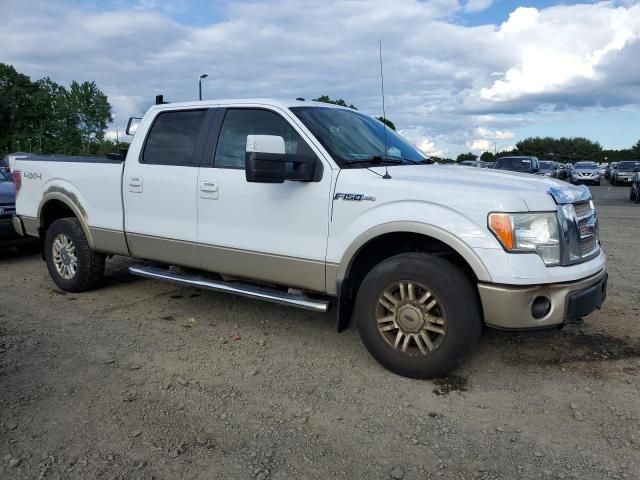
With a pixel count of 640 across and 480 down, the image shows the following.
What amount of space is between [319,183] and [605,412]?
7.89 feet

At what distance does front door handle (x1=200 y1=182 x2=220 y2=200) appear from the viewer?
473cm

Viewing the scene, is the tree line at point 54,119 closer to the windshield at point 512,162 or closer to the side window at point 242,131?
the windshield at point 512,162

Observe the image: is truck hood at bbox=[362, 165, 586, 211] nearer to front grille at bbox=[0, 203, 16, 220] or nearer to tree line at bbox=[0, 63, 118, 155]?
front grille at bbox=[0, 203, 16, 220]

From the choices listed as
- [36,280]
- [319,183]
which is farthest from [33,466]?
[36,280]

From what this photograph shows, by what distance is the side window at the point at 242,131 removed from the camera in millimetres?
4551

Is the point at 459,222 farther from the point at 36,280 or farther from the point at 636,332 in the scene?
the point at 36,280

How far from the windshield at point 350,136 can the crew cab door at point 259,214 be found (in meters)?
0.15

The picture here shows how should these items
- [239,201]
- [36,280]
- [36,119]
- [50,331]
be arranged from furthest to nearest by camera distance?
[36,119]
[36,280]
[50,331]
[239,201]

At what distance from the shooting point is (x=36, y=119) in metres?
84.1

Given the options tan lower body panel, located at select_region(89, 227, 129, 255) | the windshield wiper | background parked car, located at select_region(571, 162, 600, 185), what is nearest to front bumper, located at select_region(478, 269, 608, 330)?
the windshield wiper

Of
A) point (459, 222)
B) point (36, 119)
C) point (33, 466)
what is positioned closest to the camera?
point (33, 466)

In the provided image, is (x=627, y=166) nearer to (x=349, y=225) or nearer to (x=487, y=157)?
(x=349, y=225)

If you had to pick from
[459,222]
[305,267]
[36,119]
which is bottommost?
[305,267]

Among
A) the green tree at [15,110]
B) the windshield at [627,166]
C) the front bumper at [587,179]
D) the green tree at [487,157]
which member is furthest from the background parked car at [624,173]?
the green tree at [15,110]
